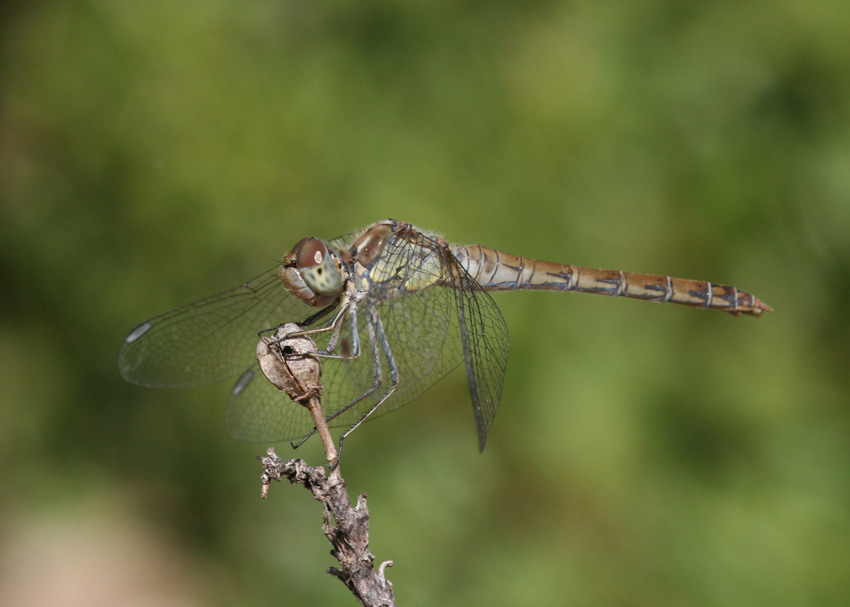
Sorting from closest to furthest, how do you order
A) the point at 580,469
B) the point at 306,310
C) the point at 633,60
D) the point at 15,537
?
the point at 306,310, the point at 580,469, the point at 633,60, the point at 15,537

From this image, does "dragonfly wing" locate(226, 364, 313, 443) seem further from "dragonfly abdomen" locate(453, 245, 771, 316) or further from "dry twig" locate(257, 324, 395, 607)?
"dry twig" locate(257, 324, 395, 607)

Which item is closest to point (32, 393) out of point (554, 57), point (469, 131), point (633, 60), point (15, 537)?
point (15, 537)

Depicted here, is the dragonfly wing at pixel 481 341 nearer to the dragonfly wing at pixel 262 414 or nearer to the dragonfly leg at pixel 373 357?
the dragonfly leg at pixel 373 357

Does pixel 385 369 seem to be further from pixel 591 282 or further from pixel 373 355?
pixel 591 282

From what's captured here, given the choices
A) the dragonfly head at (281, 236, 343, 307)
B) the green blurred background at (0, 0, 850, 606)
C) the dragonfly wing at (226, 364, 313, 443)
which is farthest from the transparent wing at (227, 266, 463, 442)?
the green blurred background at (0, 0, 850, 606)

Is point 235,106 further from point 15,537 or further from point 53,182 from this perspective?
point 15,537

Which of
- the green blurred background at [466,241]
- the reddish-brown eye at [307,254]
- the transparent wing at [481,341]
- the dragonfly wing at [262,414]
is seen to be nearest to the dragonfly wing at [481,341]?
the transparent wing at [481,341]
